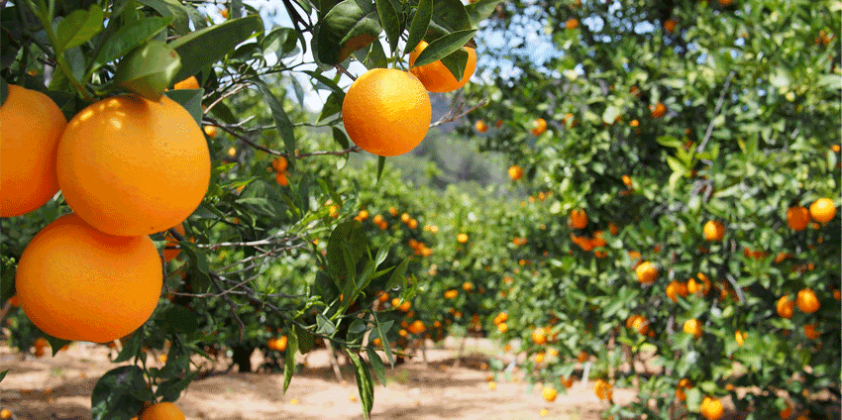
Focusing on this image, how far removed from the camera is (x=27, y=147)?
18.2 inches

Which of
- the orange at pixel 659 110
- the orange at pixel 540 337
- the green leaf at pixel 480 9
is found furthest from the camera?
the orange at pixel 540 337

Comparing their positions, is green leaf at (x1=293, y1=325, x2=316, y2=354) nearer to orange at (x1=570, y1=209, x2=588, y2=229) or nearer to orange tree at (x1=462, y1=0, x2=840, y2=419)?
orange tree at (x1=462, y1=0, x2=840, y2=419)

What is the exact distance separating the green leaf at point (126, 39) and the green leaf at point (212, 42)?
0.09 ft

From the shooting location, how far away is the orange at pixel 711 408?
8.00 feet

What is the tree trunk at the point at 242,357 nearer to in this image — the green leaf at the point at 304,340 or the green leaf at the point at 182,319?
the green leaf at the point at 182,319

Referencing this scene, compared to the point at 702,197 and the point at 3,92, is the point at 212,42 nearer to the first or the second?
the point at 3,92

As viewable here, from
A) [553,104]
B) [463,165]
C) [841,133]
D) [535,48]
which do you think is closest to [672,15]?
[535,48]

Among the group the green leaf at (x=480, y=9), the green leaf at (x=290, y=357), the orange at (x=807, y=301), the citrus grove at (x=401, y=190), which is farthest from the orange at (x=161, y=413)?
the orange at (x=807, y=301)

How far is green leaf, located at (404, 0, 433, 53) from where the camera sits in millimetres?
675

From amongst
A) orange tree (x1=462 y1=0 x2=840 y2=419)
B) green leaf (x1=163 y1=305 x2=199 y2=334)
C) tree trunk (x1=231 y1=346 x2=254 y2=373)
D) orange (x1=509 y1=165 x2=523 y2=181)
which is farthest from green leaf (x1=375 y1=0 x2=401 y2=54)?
tree trunk (x1=231 y1=346 x2=254 y2=373)

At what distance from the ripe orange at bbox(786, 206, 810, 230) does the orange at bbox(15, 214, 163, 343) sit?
2680mm

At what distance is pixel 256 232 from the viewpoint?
4.43 ft

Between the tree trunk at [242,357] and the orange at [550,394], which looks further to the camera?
the tree trunk at [242,357]

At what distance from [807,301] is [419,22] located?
2.46m
